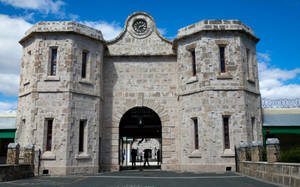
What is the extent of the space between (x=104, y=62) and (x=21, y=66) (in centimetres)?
544

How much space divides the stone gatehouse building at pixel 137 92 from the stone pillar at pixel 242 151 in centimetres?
80

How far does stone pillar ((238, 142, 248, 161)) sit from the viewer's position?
1482cm

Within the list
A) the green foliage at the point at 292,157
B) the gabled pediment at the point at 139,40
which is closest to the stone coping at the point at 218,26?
the gabled pediment at the point at 139,40

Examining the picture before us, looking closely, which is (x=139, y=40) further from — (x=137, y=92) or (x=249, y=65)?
(x=249, y=65)

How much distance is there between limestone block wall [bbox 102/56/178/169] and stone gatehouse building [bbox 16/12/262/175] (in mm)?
66

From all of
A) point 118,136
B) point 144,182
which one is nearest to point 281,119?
point 118,136

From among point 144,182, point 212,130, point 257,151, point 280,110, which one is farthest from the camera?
point 280,110

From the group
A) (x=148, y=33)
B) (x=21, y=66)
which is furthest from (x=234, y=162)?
(x=21, y=66)

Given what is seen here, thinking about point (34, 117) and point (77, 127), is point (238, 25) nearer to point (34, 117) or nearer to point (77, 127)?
point (77, 127)

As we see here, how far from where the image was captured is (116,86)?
19812mm

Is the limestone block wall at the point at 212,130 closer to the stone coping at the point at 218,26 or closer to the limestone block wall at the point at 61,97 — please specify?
the stone coping at the point at 218,26

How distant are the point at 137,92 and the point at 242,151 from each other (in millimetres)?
7902

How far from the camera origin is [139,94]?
1962 cm

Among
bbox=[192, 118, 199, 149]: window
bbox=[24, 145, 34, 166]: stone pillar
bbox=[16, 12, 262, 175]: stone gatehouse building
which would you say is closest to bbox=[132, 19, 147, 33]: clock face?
bbox=[16, 12, 262, 175]: stone gatehouse building
